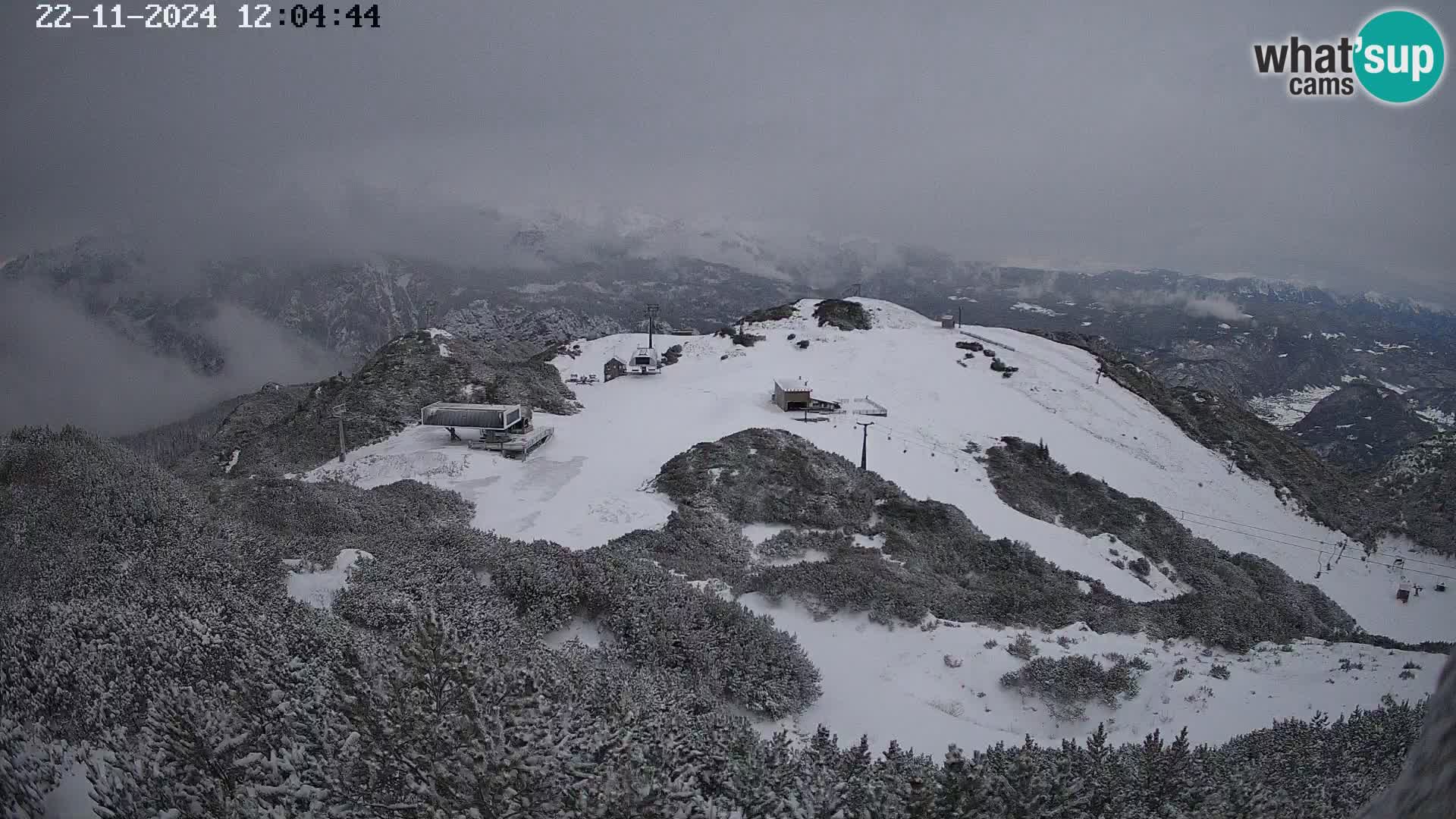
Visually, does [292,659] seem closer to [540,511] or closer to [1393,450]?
[540,511]

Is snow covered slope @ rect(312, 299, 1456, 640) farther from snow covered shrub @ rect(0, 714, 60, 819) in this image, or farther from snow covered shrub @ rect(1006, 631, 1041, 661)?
snow covered shrub @ rect(0, 714, 60, 819)

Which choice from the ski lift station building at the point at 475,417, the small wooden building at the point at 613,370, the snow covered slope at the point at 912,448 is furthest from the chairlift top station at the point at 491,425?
the small wooden building at the point at 613,370

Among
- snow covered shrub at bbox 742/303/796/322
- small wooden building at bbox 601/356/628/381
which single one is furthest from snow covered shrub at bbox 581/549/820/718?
snow covered shrub at bbox 742/303/796/322

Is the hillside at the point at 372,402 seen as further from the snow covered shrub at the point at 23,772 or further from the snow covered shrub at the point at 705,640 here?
the snow covered shrub at the point at 23,772

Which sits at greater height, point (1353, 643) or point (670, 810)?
point (670, 810)

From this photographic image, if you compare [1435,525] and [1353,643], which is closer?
[1353,643]

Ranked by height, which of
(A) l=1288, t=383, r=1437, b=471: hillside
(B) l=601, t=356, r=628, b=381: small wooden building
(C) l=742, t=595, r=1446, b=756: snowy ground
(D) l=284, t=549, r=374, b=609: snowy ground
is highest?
(D) l=284, t=549, r=374, b=609: snowy ground

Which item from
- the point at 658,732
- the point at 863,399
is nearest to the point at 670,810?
the point at 658,732
